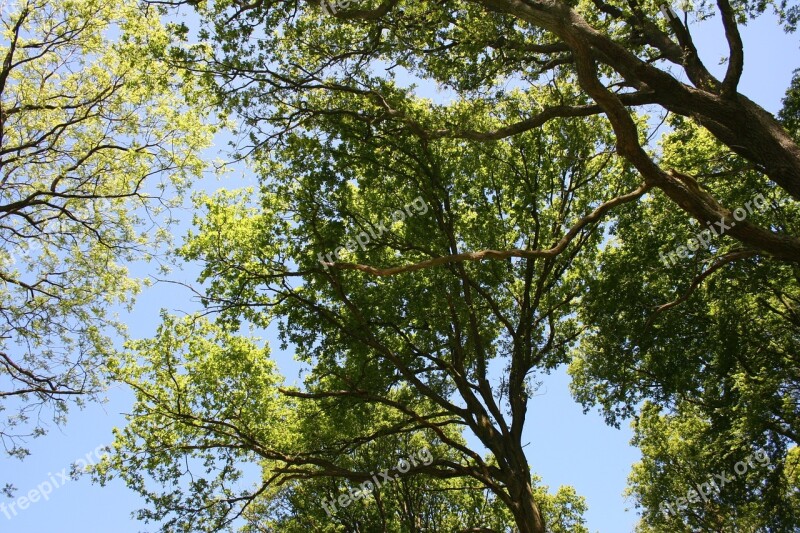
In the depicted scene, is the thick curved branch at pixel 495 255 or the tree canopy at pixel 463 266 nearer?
the thick curved branch at pixel 495 255

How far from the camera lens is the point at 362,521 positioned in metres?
21.0

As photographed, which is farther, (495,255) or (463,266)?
(463,266)

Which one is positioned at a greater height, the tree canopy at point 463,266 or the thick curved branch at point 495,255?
the tree canopy at point 463,266

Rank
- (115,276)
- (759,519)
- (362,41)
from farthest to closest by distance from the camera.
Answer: (115,276)
(759,519)
(362,41)

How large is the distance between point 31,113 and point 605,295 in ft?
55.6

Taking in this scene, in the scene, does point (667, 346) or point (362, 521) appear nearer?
point (667, 346)

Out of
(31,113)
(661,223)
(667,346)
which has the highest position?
(31,113)

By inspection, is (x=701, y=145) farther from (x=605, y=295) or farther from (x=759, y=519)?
(x=759, y=519)

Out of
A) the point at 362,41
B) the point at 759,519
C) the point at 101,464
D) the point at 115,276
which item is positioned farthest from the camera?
the point at 115,276

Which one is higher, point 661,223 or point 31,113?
point 31,113

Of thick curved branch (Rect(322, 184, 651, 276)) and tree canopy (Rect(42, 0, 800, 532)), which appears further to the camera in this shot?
tree canopy (Rect(42, 0, 800, 532))

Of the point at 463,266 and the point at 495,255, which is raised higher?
the point at 463,266

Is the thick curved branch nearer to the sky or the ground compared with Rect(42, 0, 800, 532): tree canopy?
nearer to the ground

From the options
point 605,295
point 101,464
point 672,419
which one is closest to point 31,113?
point 101,464
